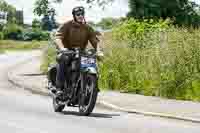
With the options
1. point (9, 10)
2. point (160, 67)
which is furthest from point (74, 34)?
point (9, 10)

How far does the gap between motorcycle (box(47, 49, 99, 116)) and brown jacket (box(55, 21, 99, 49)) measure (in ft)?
0.74

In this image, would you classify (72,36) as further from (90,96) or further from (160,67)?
(160,67)

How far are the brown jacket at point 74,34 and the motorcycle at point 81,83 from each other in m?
0.23

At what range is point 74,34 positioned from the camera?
48.1 feet

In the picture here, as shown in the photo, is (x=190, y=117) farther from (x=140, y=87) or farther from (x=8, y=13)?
(x=8, y=13)

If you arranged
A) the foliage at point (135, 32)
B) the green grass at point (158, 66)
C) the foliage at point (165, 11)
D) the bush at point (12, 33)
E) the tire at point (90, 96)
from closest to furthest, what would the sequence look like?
1. the tire at point (90, 96)
2. the green grass at point (158, 66)
3. the foliage at point (135, 32)
4. the foliage at point (165, 11)
5. the bush at point (12, 33)

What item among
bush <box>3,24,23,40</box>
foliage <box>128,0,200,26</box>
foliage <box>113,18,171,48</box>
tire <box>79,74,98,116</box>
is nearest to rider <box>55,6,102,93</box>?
tire <box>79,74,98,116</box>

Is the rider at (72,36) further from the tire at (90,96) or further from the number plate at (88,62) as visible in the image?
the tire at (90,96)

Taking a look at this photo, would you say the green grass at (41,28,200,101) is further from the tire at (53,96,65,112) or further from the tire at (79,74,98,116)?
the tire at (79,74,98,116)

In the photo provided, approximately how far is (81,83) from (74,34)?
37.8 inches

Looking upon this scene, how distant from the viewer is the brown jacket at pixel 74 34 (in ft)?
48.0

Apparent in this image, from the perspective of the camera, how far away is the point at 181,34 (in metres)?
20.4

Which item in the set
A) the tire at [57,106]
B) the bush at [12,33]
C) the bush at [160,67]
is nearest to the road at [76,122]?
the tire at [57,106]

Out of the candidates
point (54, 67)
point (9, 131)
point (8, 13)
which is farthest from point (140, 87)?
point (8, 13)
